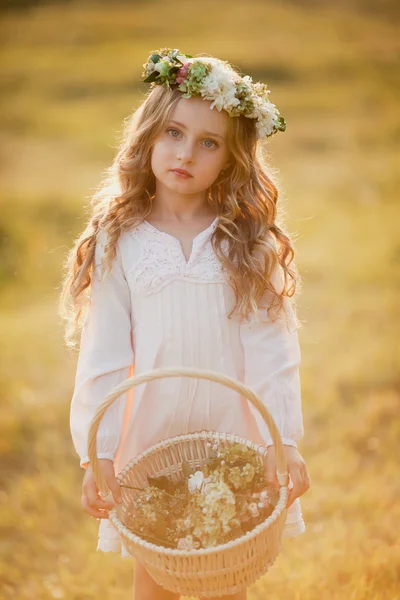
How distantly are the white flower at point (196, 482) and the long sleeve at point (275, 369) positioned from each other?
0.20 meters

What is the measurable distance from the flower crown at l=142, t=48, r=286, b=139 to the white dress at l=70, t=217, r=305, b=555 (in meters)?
0.33

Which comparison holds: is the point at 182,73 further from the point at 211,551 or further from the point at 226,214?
the point at 211,551

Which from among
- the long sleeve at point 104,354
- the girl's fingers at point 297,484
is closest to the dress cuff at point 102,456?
the long sleeve at point 104,354

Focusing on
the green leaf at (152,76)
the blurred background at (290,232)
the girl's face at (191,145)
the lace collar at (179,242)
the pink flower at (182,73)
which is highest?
the pink flower at (182,73)

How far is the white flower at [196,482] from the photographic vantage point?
6.01 feet

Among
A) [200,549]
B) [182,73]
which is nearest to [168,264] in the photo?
[182,73]

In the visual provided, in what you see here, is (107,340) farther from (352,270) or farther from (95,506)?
(352,270)

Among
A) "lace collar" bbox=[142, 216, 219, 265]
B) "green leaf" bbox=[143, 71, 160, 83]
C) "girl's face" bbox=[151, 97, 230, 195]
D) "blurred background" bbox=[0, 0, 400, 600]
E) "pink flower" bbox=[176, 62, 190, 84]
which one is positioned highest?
"pink flower" bbox=[176, 62, 190, 84]

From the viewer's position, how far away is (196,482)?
184 cm

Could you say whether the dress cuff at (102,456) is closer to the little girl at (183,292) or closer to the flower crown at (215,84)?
the little girl at (183,292)

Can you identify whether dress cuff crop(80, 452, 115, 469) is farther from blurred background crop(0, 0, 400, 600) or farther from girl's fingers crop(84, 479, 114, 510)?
blurred background crop(0, 0, 400, 600)

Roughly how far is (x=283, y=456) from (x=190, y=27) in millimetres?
8982

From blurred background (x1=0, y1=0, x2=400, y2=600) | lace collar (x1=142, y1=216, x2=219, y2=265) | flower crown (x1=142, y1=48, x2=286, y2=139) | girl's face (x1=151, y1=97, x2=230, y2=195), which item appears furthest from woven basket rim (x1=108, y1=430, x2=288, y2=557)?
blurred background (x1=0, y1=0, x2=400, y2=600)

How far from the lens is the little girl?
196cm
